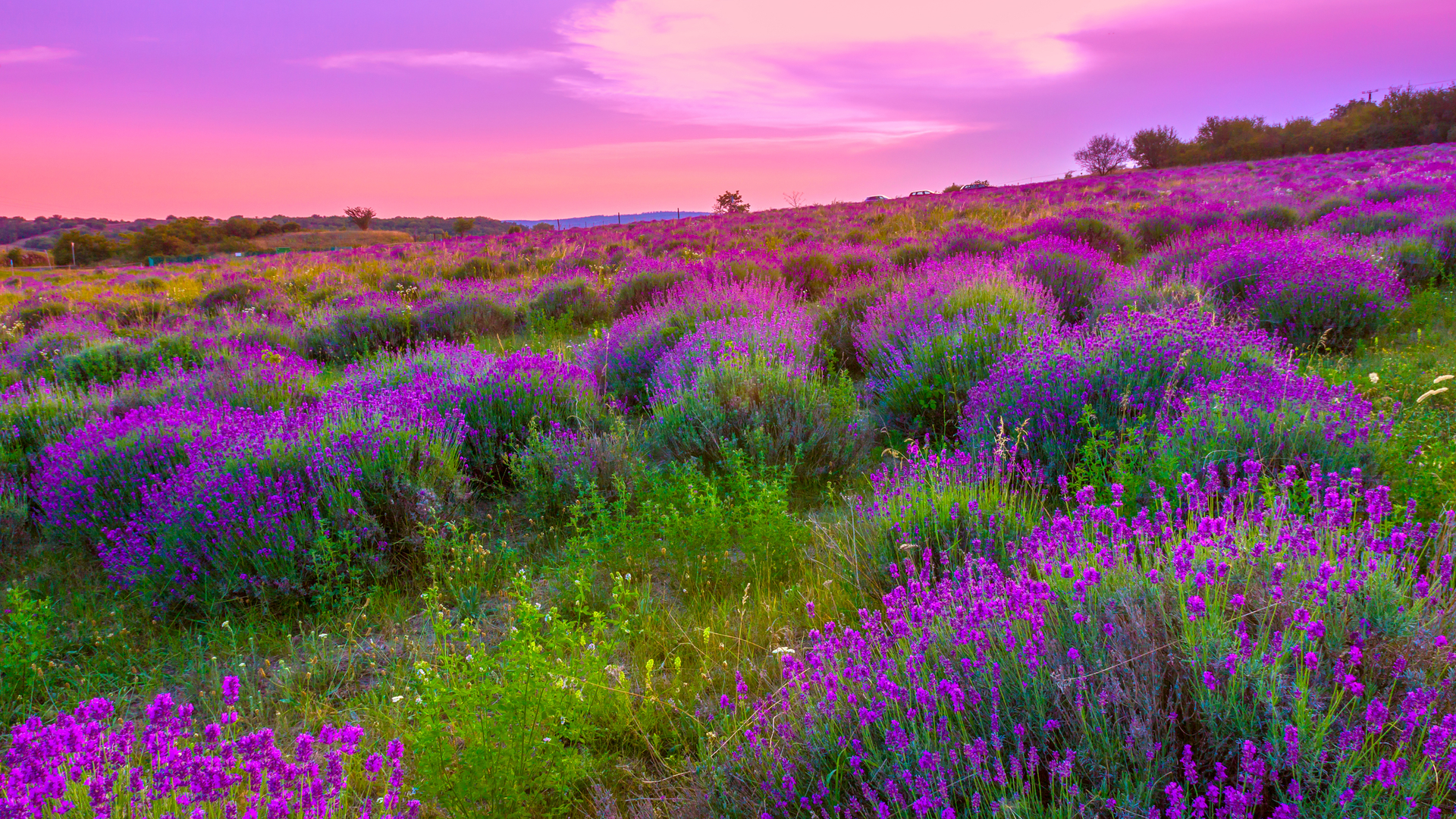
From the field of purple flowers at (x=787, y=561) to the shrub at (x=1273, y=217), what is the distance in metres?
3.30

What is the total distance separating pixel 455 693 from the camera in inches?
87.9

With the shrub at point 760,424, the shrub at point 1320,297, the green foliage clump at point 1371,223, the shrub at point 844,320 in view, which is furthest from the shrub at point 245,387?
the green foliage clump at point 1371,223

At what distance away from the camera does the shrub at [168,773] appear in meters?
1.60

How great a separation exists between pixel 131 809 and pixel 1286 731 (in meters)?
2.51

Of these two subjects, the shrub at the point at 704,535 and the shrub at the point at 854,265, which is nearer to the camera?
the shrub at the point at 704,535

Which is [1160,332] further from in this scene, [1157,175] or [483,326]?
[1157,175]

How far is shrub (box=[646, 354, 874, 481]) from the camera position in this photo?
4.77 metres

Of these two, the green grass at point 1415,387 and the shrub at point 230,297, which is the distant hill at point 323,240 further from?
the green grass at point 1415,387

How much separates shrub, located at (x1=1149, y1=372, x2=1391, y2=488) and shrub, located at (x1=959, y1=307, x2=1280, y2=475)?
1.04ft

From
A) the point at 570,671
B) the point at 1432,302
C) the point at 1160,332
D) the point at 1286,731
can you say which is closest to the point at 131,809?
the point at 570,671

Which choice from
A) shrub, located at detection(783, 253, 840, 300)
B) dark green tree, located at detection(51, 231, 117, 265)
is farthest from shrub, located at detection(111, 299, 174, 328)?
dark green tree, located at detection(51, 231, 117, 265)

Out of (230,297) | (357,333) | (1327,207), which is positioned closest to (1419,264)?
(1327,207)

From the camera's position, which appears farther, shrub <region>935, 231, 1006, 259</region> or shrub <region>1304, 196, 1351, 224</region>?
shrub <region>1304, 196, 1351, 224</region>

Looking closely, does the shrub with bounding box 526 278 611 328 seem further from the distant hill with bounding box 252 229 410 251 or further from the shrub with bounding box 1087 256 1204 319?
the distant hill with bounding box 252 229 410 251
